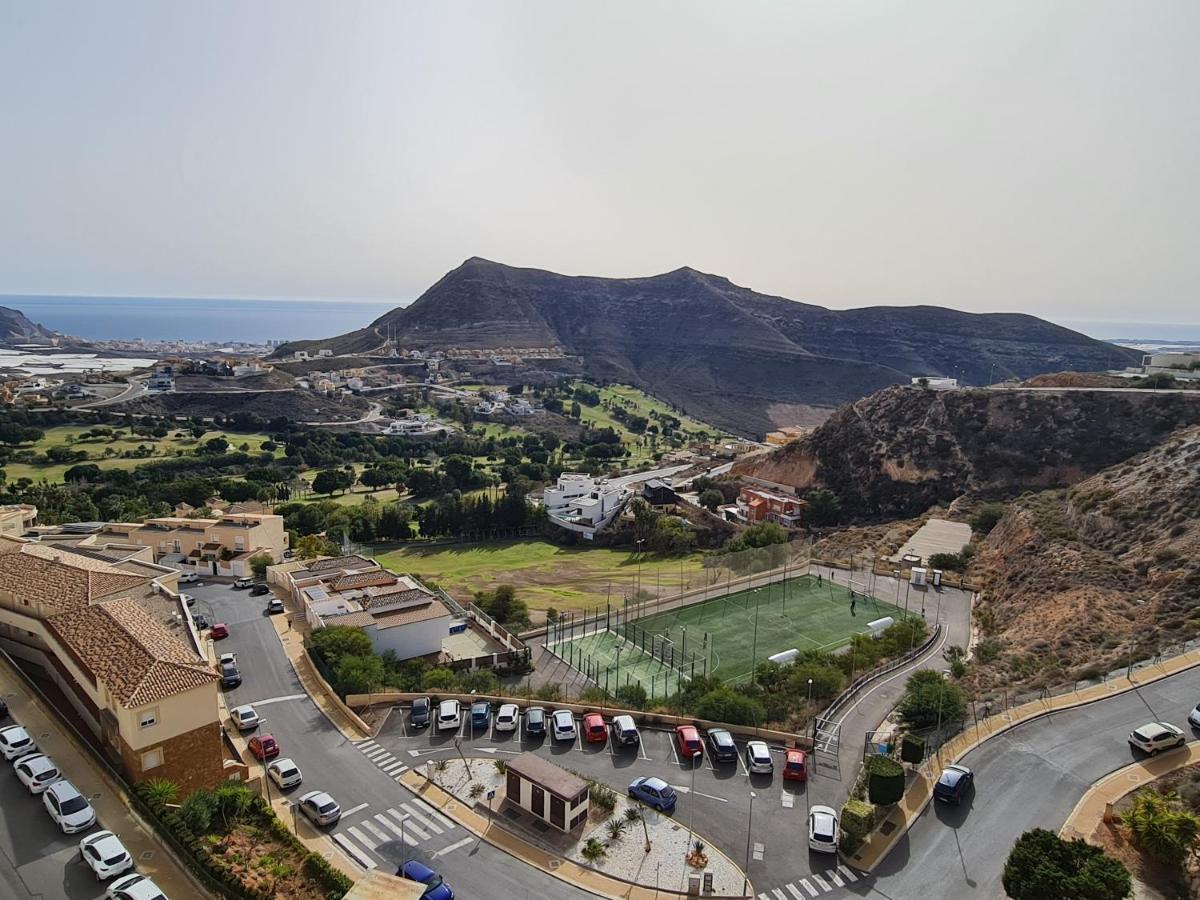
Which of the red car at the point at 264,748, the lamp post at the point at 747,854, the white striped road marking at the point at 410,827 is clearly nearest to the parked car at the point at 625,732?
the lamp post at the point at 747,854

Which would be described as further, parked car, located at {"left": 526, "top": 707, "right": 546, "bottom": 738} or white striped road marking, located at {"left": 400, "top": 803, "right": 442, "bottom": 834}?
parked car, located at {"left": 526, "top": 707, "right": 546, "bottom": 738}

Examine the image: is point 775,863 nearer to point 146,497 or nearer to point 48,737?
point 48,737

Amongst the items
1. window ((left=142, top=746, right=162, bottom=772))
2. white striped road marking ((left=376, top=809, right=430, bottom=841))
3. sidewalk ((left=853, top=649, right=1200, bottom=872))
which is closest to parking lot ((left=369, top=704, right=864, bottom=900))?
sidewalk ((left=853, top=649, right=1200, bottom=872))

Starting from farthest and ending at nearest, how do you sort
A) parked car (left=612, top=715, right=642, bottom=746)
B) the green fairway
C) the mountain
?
1. the mountain
2. the green fairway
3. parked car (left=612, top=715, right=642, bottom=746)

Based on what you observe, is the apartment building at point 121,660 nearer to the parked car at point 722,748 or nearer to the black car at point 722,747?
the parked car at point 722,748

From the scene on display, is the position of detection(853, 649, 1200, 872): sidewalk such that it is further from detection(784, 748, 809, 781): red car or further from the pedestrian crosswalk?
detection(784, 748, 809, 781): red car

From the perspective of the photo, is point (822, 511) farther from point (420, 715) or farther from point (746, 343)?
point (746, 343)
